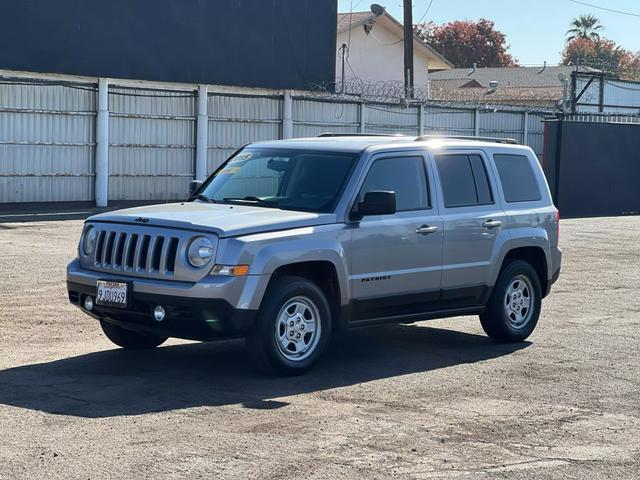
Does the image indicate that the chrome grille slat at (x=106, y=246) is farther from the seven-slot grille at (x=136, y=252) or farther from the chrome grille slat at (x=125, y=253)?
the chrome grille slat at (x=125, y=253)

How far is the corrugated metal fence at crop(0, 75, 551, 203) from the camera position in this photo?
26141 millimetres

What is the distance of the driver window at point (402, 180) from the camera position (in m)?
9.92

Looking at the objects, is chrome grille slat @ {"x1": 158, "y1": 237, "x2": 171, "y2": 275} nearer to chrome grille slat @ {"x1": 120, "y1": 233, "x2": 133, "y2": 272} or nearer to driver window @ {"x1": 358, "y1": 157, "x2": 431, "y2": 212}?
chrome grille slat @ {"x1": 120, "y1": 233, "x2": 133, "y2": 272}

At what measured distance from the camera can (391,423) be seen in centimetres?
771

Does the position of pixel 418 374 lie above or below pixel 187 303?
below

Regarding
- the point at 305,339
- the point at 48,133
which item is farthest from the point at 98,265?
the point at 48,133

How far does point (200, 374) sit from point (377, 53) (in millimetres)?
47639

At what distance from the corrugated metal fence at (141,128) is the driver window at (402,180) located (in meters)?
17.1

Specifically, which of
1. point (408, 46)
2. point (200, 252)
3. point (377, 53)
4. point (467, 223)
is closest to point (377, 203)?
point (467, 223)

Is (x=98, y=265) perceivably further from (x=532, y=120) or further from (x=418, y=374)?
(x=532, y=120)

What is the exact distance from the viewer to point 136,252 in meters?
8.91

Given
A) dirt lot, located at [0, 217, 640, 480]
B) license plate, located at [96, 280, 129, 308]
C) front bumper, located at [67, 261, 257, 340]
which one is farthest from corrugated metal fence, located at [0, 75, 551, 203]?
front bumper, located at [67, 261, 257, 340]

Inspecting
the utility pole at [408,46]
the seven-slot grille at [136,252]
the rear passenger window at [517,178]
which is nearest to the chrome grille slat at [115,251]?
the seven-slot grille at [136,252]

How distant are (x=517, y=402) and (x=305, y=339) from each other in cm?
169
